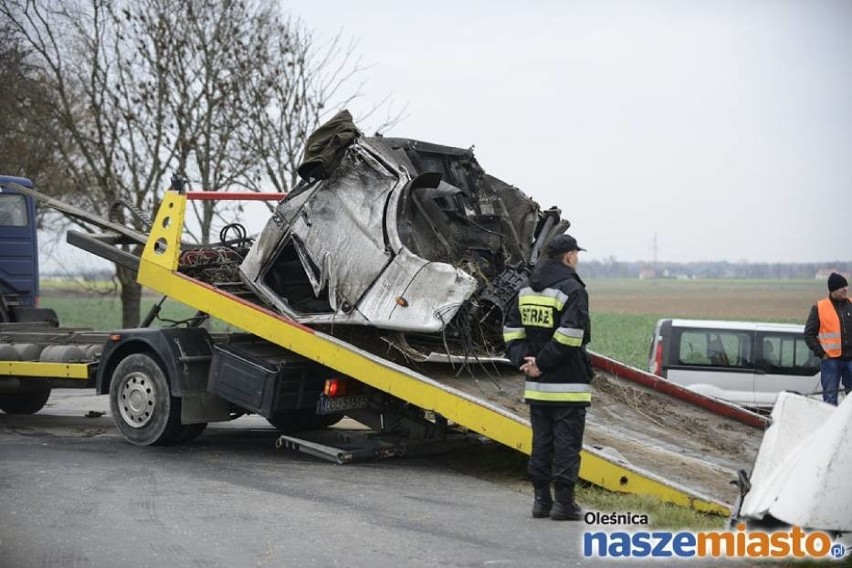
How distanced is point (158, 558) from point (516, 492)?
2.99 metres

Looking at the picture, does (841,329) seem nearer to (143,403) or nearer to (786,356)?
(786,356)

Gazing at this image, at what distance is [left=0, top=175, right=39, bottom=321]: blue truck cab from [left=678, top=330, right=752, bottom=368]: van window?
26.7ft

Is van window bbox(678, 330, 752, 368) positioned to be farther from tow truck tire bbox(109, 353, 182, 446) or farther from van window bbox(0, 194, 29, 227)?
van window bbox(0, 194, 29, 227)

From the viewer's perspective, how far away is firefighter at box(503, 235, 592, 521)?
23.4 ft

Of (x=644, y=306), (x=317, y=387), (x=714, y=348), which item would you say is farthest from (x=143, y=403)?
(x=644, y=306)

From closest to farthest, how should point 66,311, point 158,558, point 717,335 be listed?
point 158,558
point 717,335
point 66,311

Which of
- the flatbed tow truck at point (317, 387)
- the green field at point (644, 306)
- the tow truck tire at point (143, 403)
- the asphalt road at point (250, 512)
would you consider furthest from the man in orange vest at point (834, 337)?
the tow truck tire at point (143, 403)

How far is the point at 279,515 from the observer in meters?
7.35

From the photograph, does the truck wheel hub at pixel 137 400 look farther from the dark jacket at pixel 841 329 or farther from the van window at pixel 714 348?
the van window at pixel 714 348

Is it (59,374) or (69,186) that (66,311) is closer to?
(69,186)

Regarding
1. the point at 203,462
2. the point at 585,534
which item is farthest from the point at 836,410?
the point at 203,462

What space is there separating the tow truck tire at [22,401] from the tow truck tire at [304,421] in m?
3.25

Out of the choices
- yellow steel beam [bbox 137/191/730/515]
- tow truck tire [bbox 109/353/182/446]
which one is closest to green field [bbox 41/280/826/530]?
yellow steel beam [bbox 137/191/730/515]

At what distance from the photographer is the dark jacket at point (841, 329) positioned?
11.4 m
